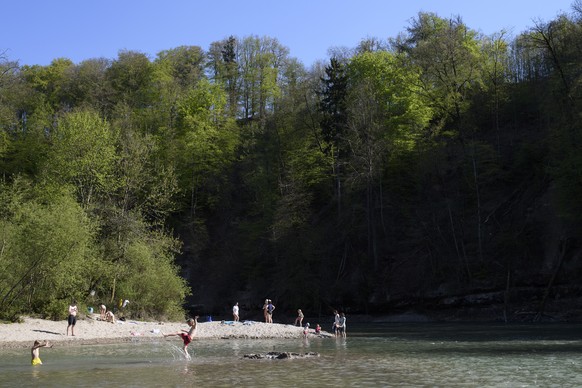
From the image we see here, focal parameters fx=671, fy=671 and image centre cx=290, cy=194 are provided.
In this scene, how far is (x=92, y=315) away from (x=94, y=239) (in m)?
5.79

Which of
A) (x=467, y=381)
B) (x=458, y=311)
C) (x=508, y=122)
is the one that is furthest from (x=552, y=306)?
(x=467, y=381)

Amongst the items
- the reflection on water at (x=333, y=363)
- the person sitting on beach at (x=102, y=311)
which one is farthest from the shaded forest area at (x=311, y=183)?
the reflection on water at (x=333, y=363)

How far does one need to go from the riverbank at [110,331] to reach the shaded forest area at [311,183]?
233 cm

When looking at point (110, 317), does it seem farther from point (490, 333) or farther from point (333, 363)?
point (490, 333)

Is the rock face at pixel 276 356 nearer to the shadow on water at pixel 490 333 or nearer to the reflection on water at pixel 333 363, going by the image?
the reflection on water at pixel 333 363

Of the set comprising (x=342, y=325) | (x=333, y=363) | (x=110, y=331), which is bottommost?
(x=333, y=363)

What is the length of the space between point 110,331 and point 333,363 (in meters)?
18.9

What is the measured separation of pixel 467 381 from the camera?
19578 mm

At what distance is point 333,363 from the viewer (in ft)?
82.8

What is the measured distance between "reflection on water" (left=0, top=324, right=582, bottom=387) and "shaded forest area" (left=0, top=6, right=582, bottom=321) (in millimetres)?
12336

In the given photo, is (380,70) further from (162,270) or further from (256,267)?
(162,270)

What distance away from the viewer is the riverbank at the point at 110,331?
3456cm

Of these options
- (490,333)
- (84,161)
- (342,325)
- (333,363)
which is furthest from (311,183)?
(333,363)

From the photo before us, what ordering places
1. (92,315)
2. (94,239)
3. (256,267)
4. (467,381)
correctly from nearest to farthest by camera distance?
(467,381) < (92,315) < (94,239) < (256,267)
